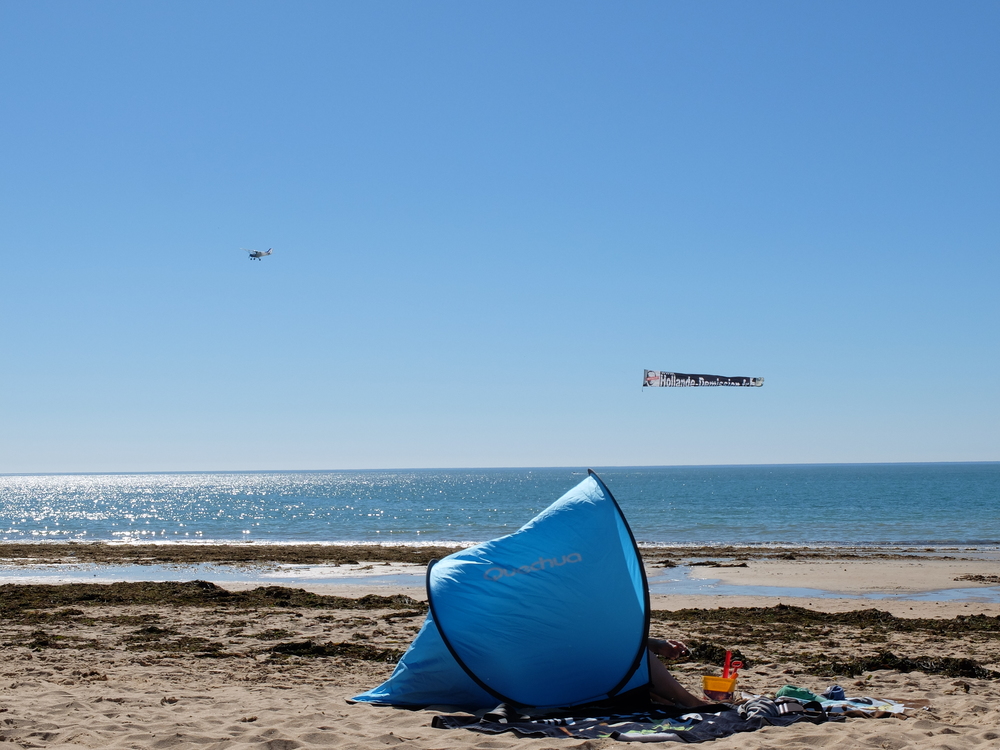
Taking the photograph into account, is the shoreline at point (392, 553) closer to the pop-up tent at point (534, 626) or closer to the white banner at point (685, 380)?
the white banner at point (685, 380)

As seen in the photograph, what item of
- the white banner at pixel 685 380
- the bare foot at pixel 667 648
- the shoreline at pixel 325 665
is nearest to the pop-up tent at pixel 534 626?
the bare foot at pixel 667 648

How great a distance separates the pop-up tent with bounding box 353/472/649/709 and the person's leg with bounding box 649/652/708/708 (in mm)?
77

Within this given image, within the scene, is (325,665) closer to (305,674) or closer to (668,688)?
(305,674)

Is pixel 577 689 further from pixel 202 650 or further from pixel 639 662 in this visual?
pixel 202 650

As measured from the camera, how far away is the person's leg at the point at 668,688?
316 inches

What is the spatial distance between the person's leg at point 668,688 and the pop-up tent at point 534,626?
Result: 77 millimetres

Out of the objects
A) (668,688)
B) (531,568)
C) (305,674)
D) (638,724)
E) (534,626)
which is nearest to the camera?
(638,724)

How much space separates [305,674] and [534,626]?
139 inches

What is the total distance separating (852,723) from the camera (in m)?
7.31

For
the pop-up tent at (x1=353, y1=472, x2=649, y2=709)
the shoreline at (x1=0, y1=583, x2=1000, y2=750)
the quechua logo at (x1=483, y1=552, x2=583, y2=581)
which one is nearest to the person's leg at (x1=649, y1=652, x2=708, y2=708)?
the pop-up tent at (x1=353, y1=472, x2=649, y2=709)

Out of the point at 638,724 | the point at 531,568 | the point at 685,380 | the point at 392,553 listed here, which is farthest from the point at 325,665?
the point at 392,553

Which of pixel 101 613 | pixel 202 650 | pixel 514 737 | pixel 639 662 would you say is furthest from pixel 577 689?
pixel 101 613

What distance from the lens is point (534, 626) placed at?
8328 millimetres

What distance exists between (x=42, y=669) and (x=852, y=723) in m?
9.03
